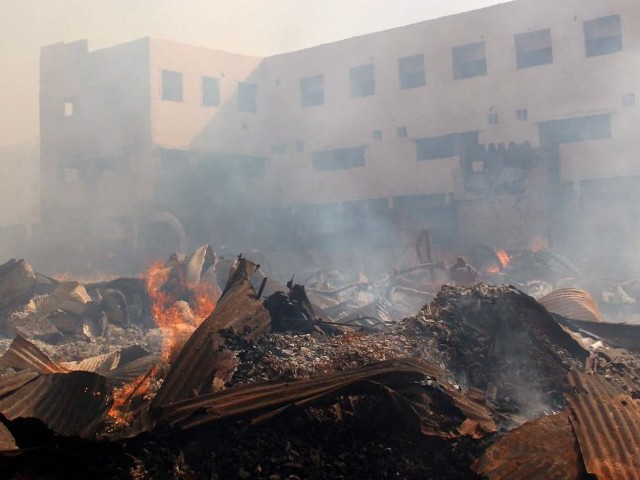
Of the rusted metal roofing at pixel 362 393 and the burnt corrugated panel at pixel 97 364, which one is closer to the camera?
the rusted metal roofing at pixel 362 393

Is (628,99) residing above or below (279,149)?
below

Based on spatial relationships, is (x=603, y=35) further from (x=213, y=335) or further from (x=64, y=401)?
(x=64, y=401)

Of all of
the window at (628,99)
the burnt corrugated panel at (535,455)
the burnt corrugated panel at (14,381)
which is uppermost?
the window at (628,99)

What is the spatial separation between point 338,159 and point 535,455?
20735 millimetres

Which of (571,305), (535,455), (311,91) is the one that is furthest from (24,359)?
(311,91)

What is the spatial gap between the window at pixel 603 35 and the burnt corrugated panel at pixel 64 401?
20620 mm

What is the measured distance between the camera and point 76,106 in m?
23.8

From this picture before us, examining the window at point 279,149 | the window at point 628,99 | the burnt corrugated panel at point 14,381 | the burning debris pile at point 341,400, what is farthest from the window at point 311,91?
the burnt corrugated panel at point 14,381

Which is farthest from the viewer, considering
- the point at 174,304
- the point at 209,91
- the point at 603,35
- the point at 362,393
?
the point at 209,91

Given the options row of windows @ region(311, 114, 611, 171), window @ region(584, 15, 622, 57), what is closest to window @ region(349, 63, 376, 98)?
row of windows @ region(311, 114, 611, 171)

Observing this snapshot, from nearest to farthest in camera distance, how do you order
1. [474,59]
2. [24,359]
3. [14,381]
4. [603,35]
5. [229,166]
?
[14,381]
[24,359]
[603,35]
[474,59]
[229,166]

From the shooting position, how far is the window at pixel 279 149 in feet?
80.2

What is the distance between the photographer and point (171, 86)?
74.4ft

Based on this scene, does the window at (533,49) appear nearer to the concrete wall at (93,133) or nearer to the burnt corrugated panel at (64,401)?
the concrete wall at (93,133)
